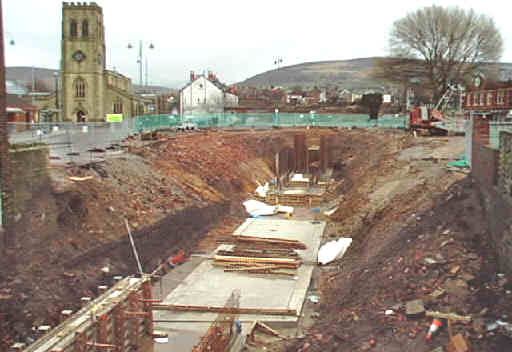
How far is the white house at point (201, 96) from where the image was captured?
69.1 metres

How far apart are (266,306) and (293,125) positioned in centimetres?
3689

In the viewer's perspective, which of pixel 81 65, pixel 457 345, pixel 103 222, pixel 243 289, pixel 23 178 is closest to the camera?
pixel 457 345

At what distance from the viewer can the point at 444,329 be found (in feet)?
32.0

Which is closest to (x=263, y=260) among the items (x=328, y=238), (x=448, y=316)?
(x=328, y=238)

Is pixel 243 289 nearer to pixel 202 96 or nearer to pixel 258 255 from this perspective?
pixel 258 255

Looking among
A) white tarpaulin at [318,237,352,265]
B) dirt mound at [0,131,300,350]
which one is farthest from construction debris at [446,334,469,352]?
white tarpaulin at [318,237,352,265]

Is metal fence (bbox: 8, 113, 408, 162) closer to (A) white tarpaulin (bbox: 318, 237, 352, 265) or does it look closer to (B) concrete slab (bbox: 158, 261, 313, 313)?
(B) concrete slab (bbox: 158, 261, 313, 313)

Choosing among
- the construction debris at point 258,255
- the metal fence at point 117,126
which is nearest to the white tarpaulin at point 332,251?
the construction debris at point 258,255

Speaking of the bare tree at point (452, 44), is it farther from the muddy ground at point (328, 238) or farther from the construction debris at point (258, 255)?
the construction debris at point (258, 255)

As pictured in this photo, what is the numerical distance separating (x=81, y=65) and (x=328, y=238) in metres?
43.4

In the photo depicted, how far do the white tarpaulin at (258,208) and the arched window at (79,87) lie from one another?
34.4 metres

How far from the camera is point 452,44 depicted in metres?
54.7

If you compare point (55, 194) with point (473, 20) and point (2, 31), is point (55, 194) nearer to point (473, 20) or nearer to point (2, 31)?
point (2, 31)

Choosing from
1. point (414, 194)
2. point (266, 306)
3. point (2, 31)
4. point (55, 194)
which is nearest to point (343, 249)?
point (414, 194)
